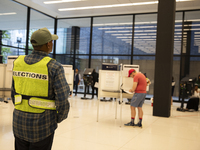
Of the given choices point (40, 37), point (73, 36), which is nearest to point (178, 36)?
point (73, 36)

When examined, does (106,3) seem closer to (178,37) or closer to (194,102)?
(178,37)

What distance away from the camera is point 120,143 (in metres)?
3.79

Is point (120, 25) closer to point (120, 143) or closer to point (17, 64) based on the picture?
point (120, 143)

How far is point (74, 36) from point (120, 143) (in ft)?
35.5

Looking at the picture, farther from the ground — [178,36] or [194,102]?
[178,36]

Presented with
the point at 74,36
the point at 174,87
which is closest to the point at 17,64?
the point at 174,87

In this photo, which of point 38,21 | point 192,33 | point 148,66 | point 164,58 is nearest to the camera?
point 164,58

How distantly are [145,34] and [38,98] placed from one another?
1103 cm

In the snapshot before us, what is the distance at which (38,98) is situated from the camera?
1569mm

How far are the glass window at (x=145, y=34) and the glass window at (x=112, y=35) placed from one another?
0.40m

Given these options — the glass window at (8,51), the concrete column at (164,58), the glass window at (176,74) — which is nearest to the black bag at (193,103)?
the concrete column at (164,58)

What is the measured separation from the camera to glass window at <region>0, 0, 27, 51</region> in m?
10.4

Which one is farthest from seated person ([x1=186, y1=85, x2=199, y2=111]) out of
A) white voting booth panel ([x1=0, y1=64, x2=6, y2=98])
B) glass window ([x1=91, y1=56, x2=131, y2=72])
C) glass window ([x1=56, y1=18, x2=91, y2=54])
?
white voting booth panel ([x1=0, y1=64, x2=6, y2=98])

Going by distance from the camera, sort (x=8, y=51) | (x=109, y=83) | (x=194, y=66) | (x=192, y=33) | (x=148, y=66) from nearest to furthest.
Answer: (x=109, y=83) → (x=8, y=51) → (x=194, y=66) → (x=192, y=33) → (x=148, y=66)
